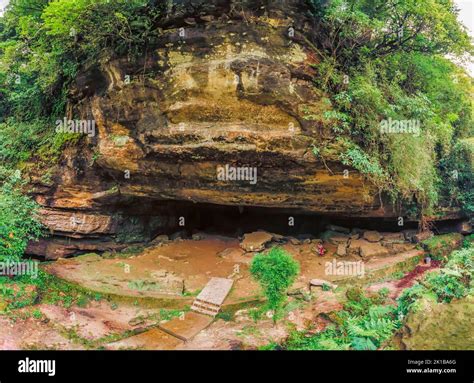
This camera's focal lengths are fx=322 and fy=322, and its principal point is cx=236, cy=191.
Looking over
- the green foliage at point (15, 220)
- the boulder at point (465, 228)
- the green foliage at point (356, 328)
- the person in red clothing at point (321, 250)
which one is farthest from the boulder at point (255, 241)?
the boulder at point (465, 228)

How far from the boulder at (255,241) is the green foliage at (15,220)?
681 cm

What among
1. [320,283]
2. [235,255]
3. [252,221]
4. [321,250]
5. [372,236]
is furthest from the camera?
[252,221]

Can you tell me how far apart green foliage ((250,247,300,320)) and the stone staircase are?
6.12ft

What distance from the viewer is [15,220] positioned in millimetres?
9297

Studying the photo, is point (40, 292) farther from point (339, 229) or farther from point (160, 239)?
point (339, 229)

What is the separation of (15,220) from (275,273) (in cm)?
762


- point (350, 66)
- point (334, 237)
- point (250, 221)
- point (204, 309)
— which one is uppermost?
point (350, 66)

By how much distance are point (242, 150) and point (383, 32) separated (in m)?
5.24

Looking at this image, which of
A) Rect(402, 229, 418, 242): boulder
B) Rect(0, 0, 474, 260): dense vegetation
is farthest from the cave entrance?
Rect(0, 0, 474, 260): dense vegetation

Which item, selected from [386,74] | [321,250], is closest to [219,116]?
[386,74]

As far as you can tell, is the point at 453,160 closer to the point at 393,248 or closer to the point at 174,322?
the point at 393,248

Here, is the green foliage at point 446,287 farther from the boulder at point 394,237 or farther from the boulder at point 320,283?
the boulder at point 394,237

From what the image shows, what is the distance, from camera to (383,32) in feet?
29.7

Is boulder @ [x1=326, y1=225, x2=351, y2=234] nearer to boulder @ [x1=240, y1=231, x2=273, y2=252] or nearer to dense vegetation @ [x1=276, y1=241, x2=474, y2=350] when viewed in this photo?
boulder @ [x1=240, y1=231, x2=273, y2=252]
